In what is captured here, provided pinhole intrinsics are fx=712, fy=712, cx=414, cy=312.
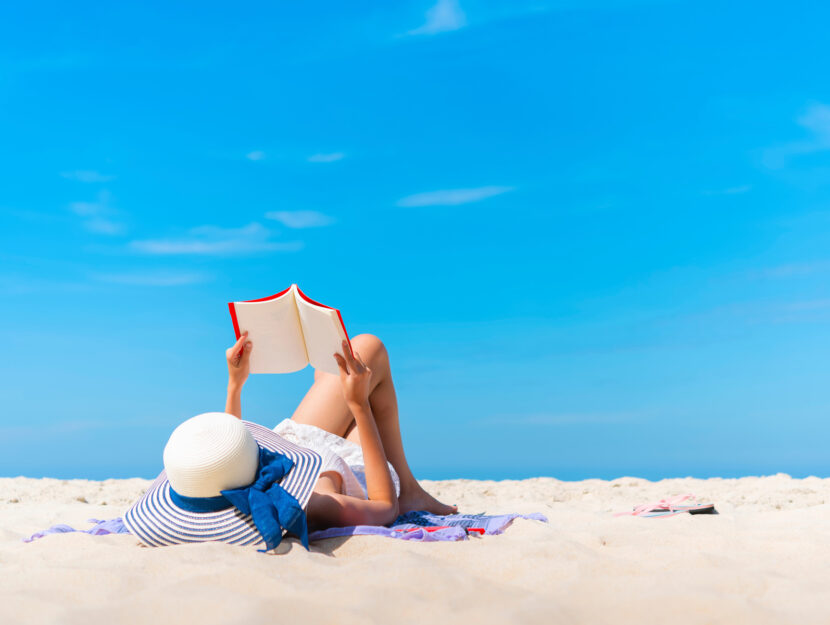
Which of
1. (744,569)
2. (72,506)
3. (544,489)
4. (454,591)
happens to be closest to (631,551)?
(744,569)

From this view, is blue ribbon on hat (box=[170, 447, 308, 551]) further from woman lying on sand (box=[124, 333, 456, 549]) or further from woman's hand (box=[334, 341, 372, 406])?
woman's hand (box=[334, 341, 372, 406])

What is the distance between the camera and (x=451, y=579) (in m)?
2.45

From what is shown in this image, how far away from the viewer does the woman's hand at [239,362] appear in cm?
389

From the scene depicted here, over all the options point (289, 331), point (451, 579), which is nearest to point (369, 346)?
point (289, 331)

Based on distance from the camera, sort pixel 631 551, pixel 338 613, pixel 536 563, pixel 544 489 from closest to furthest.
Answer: pixel 338 613
pixel 536 563
pixel 631 551
pixel 544 489

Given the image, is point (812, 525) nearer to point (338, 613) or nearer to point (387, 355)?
point (387, 355)

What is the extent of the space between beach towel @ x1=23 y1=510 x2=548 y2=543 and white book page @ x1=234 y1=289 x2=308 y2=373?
3.33 ft

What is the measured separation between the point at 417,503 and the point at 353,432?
568mm

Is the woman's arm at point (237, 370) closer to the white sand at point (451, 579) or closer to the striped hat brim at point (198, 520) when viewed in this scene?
the striped hat brim at point (198, 520)

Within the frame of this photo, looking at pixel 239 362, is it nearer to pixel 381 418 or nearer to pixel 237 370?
pixel 237 370

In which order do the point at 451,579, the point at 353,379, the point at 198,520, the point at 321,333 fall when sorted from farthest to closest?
the point at 321,333 → the point at 353,379 → the point at 198,520 → the point at 451,579

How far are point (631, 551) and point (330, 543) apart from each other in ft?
4.28

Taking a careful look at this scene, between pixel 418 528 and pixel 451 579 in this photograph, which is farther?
pixel 418 528

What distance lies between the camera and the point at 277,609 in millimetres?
2129
